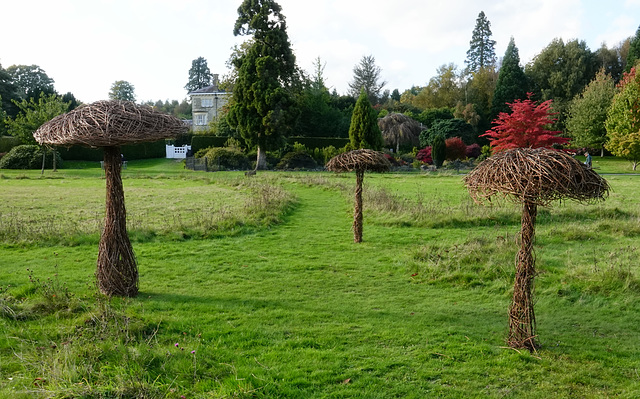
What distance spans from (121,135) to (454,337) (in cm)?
454

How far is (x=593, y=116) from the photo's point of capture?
37875 millimetres

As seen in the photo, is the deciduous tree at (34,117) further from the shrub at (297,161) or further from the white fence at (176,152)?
the shrub at (297,161)

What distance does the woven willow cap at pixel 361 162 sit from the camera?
968 cm

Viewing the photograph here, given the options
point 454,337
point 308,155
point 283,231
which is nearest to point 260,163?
point 308,155

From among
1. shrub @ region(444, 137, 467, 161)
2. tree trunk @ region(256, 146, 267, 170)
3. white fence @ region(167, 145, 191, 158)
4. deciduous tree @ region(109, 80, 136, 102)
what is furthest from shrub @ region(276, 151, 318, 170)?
deciduous tree @ region(109, 80, 136, 102)

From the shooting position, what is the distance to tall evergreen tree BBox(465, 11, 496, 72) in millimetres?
62969

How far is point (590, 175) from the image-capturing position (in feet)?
13.4

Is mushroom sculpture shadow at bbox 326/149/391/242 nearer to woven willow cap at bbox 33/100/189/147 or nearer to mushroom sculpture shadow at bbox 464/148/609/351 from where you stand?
woven willow cap at bbox 33/100/189/147

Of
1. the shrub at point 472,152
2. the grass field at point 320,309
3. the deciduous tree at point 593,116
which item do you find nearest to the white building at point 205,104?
the shrub at point 472,152

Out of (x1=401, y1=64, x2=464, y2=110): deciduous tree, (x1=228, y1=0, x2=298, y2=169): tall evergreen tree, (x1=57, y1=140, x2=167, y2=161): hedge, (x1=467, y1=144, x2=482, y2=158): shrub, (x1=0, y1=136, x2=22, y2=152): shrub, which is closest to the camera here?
(x1=228, y1=0, x2=298, y2=169): tall evergreen tree

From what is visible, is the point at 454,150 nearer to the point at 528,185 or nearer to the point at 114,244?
the point at 114,244

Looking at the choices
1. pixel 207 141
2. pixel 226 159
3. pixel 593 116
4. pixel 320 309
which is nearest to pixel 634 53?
pixel 593 116

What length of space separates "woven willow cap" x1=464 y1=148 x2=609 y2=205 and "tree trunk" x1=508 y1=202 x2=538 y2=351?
33cm

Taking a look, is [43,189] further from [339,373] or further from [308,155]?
[339,373]
